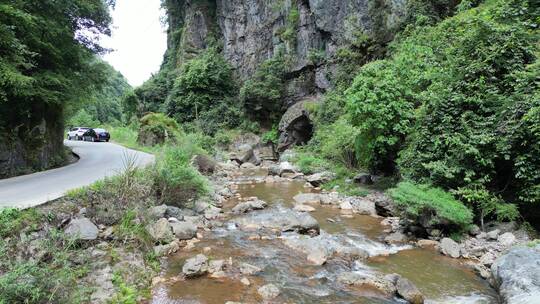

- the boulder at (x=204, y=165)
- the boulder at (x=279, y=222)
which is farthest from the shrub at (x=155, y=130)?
the boulder at (x=279, y=222)

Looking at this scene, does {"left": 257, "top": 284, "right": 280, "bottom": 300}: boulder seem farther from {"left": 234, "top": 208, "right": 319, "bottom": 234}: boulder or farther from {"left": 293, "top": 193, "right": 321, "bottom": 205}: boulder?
{"left": 293, "top": 193, "right": 321, "bottom": 205}: boulder

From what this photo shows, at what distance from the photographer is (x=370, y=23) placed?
80.7 feet

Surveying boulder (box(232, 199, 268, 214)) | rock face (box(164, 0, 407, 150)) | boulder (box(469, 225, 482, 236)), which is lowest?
boulder (box(232, 199, 268, 214))

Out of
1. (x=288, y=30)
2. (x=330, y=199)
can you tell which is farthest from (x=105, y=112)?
(x=330, y=199)

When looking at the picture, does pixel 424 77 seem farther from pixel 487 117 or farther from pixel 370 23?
pixel 370 23

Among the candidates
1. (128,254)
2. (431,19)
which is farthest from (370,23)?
(128,254)

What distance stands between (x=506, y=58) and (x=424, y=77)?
2.89 meters

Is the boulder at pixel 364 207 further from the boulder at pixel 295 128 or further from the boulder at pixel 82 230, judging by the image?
the boulder at pixel 295 128

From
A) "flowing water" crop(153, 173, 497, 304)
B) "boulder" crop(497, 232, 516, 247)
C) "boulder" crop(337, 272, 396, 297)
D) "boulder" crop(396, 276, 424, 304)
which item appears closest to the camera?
"boulder" crop(396, 276, 424, 304)

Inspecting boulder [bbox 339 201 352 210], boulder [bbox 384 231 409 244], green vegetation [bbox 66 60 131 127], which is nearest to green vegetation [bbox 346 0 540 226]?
boulder [bbox 384 231 409 244]

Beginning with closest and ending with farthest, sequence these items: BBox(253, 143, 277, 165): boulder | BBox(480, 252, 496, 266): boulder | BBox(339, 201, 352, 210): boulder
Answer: BBox(480, 252, 496, 266): boulder → BBox(339, 201, 352, 210): boulder → BBox(253, 143, 277, 165): boulder

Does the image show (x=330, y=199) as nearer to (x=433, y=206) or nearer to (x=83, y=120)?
(x=433, y=206)

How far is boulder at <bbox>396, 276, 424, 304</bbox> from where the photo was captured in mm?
5945

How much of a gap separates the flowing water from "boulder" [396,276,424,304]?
168 millimetres
